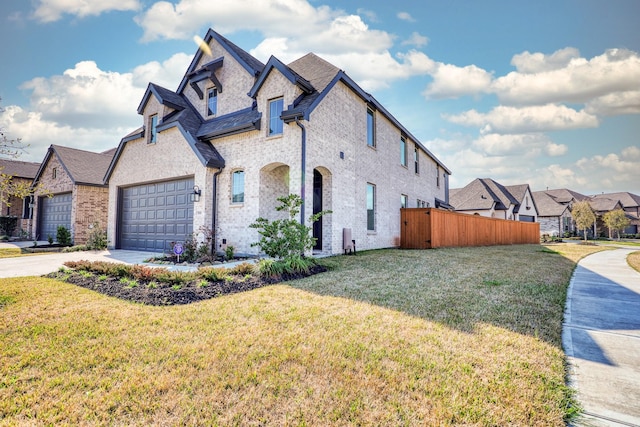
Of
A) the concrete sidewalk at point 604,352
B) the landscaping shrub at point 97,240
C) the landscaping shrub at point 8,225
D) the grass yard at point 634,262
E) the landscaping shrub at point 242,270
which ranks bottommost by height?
the concrete sidewalk at point 604,352

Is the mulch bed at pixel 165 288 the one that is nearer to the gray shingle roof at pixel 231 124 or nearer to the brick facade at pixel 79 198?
the gray shingle roof at pixel 231 124

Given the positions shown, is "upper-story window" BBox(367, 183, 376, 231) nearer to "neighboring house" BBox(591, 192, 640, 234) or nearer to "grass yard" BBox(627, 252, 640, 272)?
"grass yard" BBox(627, 252, 640, 272)

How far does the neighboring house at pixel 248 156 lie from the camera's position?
1034 centimetres

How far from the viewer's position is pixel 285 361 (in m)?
2.72

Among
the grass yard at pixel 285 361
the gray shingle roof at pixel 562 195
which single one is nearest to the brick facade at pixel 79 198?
the grass yard at pixel 285 361

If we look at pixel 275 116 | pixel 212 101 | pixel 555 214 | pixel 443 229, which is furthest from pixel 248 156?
pixel 555 214

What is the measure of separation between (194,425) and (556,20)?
15143 millimetres

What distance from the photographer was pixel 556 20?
10.7 m

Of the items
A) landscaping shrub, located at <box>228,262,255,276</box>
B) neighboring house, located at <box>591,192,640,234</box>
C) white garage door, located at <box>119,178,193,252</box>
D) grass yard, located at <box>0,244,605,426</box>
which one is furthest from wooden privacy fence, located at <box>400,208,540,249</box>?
neighboring house, located at <box>591,192,640,234</box>

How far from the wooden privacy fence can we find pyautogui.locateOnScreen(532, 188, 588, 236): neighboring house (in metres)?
24.3

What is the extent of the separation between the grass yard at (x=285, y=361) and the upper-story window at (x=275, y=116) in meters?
6.98

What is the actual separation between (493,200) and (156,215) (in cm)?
3076

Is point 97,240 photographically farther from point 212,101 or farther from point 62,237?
point 212,101

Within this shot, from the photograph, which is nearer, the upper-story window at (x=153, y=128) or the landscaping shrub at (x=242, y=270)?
the landscaping shrub at (x=242, y=270)
